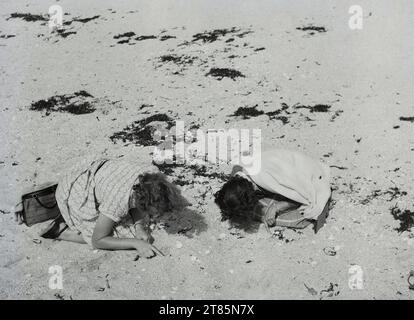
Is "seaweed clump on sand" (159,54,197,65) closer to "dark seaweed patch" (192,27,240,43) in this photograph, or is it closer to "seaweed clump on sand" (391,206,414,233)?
"dark seaweed patch" (192,27,240,43)

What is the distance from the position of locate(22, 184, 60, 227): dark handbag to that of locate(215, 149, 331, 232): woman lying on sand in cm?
183

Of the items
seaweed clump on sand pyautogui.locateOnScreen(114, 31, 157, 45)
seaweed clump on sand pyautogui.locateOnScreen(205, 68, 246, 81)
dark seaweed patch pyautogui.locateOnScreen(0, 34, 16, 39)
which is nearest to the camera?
seaweed clump on sand pyautogui.locateOnScreen(205, 68, 246, 81)

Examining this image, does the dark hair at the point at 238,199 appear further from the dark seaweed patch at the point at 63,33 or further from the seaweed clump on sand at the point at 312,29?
the dark seaweed patch at the point at 63,33

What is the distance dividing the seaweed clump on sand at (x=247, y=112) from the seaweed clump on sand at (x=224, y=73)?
1225 mm

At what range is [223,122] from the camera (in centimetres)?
785

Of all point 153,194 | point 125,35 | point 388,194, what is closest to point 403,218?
point 388,194

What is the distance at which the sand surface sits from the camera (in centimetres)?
498

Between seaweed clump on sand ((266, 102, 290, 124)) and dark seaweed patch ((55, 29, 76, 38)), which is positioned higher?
dark seaweed patch ((55, 29, 76, 38))

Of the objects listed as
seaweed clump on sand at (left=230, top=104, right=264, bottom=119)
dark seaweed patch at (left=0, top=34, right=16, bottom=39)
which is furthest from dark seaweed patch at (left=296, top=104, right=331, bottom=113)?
dark seaweed patch at (left=0, top=34, right=16, bottom=39)

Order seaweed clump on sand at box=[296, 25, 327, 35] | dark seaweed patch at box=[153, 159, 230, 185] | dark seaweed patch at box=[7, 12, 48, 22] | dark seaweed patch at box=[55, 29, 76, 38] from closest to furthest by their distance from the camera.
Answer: dark seaweed patch at box=[153, 159, 230, 185], seaweed clump on sand at box=[296, 25, 327, 35], dark seaweed patch at box=[55, 29, 76, 38], dark seaweed patch at box=[7, 12, 48, 22]

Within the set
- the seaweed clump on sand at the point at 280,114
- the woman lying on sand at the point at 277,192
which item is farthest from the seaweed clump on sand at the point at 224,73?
the woman lying on sand at the point at 277,192

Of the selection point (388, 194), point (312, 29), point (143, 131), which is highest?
point (312, 29)

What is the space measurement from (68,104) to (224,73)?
297cm

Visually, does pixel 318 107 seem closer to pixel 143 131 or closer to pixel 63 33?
pixel 143 131
